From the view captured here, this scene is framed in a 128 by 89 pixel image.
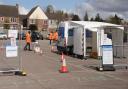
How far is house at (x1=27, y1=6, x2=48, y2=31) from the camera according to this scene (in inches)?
5325

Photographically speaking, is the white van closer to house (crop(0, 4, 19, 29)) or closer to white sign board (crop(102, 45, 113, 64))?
white sign board (crop(102, 45, 113, 64))

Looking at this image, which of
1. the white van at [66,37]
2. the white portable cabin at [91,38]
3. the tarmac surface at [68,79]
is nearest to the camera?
the tarmac surface at [68,79]

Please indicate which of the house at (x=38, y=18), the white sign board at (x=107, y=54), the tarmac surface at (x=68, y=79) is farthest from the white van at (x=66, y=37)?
the house at (x=38, y=18)

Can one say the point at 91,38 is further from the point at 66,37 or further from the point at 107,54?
the point at 107,54

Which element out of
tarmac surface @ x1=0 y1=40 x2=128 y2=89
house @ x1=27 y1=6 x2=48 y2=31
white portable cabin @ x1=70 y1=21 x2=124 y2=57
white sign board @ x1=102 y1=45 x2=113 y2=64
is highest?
house @ x1=27 y1=6 x2=48 y2=31

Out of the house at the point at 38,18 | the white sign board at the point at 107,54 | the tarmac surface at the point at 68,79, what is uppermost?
the house at the point at 38,18

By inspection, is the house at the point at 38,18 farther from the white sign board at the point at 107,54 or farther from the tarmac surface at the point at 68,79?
the tarmac surface at the point at 68,79

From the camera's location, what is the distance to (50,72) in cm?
2028

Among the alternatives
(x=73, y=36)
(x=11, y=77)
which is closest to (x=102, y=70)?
(x=11, y=77)

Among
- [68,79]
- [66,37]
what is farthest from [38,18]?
[68,79]

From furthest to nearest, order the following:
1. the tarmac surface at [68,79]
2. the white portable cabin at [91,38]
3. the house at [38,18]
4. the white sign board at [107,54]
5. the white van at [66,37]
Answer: the house at [38,18] → the white van at [66,37] → the white portable cabin at [91,38] → the white sign board at [107,54] → the tarmac surface at [68,79]

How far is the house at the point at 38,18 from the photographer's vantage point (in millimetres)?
135250

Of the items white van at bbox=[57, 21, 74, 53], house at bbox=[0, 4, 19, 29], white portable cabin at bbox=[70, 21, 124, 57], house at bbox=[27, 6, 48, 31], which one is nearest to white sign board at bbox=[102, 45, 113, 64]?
white portable cabin at bbox=[70, 21, 124, 57]

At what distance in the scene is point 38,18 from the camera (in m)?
135
